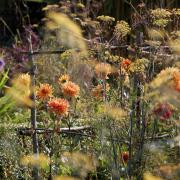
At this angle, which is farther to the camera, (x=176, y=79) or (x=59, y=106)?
(x=59, y=106)

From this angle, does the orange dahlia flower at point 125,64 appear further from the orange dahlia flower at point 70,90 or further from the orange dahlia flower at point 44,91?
the orange dahlia flower at point 44,91

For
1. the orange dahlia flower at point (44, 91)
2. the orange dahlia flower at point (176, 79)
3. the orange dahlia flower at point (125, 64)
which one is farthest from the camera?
the orange dahlia flower at point (44, 91)

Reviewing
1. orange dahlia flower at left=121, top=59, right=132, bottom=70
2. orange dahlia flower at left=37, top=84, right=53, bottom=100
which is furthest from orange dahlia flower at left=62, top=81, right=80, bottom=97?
orange dahlia flower at left=121, top=59, right=132, bottom=70

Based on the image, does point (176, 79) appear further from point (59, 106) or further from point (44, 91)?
point (44, 91)

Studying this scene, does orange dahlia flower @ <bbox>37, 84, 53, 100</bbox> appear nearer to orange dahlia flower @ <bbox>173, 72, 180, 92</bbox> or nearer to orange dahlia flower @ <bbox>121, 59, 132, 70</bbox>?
orange dahlia flower @ <bbox>121, 59, 132, 70</bbox>

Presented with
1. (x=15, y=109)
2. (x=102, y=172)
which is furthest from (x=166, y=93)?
(x=15, y=109)

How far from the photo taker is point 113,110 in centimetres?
263

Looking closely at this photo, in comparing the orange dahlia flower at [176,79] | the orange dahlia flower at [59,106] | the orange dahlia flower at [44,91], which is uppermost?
the orange dahlia flower at [176,79]

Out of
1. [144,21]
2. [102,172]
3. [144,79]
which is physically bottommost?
[102,172]

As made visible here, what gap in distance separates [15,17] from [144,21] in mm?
6333

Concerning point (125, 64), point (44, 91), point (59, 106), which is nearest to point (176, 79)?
point (125, 64)

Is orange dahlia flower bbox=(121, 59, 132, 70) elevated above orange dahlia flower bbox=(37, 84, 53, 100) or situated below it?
above

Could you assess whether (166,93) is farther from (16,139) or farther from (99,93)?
(16,139)

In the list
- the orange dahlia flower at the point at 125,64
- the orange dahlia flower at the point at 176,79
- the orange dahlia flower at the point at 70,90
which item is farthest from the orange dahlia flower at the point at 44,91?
the orange dahlia flower at the point at 176,79
